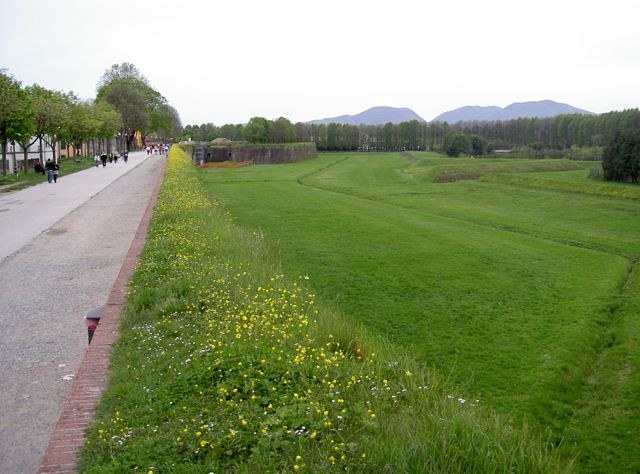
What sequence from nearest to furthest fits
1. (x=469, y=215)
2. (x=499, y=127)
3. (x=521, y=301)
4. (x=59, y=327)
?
1. (x=59, y=327)
2. (x=521, y=301)
3. (x=469, y=215)
4. (x=499, y=127)

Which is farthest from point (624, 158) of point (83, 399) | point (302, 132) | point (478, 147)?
point (302, 132)

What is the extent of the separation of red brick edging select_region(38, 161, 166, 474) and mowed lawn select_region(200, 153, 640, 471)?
3102 millimetres

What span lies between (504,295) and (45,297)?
704 cm

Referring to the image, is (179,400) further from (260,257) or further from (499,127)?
(499,127)

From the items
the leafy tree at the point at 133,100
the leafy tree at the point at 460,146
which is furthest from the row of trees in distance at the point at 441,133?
the leafy tree at the point at 133,100

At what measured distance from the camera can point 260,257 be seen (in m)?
9.99

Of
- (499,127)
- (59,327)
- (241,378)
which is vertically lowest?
(59,327)

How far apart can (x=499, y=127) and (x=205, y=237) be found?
92.1 meters

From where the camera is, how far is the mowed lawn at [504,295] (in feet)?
20.4

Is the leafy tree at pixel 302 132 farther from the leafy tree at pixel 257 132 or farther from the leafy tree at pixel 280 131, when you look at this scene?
the leafy tree at pixel 257 132

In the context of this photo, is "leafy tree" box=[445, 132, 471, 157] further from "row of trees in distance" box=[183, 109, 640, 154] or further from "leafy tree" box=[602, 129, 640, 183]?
"leafy tree" box=[602, 129, 640, 183]

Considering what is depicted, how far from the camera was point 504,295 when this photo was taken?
967 cm

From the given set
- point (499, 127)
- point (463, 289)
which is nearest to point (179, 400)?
point (463, 289)

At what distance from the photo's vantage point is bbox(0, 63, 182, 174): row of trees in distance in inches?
1158
